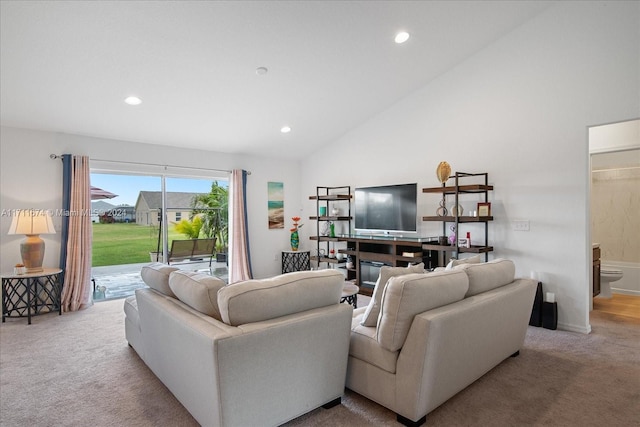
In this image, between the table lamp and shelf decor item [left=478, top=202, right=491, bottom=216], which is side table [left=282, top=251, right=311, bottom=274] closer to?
shelf decor item [left=478, top=202, right=491, bottom=216]

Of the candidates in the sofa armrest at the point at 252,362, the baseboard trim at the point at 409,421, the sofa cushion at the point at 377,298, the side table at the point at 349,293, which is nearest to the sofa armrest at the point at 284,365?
the sofa armrest at the point at 252,362

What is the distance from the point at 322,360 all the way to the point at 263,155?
16.5 ft

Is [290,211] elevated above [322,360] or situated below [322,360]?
above

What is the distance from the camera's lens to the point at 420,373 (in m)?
1.93

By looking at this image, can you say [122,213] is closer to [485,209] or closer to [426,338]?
[426,338]

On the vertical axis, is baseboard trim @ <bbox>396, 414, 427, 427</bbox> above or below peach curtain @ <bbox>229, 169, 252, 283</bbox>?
below

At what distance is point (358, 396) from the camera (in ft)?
7.70

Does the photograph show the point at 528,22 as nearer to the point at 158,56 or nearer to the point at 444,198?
the point at 444,198

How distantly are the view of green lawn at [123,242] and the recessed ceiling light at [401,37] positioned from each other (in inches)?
168

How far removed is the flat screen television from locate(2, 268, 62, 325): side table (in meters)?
4.12

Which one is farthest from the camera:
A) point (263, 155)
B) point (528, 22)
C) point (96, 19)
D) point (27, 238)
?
point (263, 155)

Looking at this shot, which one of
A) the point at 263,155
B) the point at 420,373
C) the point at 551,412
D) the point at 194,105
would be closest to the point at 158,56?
the point at 194,105

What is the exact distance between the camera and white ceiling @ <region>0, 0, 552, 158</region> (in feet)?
9.96

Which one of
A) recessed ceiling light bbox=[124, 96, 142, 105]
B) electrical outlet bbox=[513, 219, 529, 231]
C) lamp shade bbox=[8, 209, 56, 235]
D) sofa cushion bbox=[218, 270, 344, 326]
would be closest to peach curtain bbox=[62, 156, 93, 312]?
lamp shade bbox=[8, 209, 56, 235]
